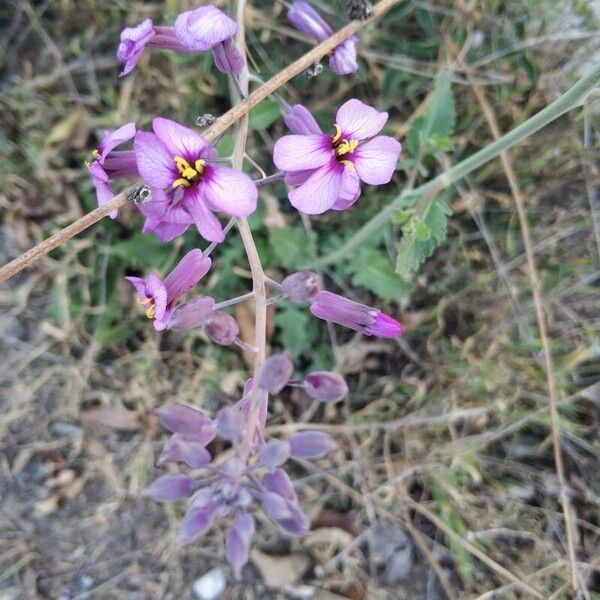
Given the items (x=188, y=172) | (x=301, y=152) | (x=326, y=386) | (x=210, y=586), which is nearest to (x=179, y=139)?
(x=188, y=172)

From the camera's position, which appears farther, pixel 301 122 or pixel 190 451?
pixel 301 122

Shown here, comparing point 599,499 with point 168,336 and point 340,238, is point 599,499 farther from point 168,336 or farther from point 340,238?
point 168,336

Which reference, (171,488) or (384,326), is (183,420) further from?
(384,326)

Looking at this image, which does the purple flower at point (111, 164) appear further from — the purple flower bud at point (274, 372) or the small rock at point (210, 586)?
the small rock at point (210, 586)

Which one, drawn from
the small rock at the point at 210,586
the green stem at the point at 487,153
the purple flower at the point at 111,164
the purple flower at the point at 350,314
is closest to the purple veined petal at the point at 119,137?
the purple flower at the point at 111,164

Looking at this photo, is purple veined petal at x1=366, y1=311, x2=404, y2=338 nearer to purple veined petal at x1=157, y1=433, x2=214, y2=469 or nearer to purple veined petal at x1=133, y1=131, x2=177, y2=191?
purple veined petal at x1=157, y1=433, x2=214, y2=469

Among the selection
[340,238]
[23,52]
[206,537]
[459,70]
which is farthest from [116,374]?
[459,70]
